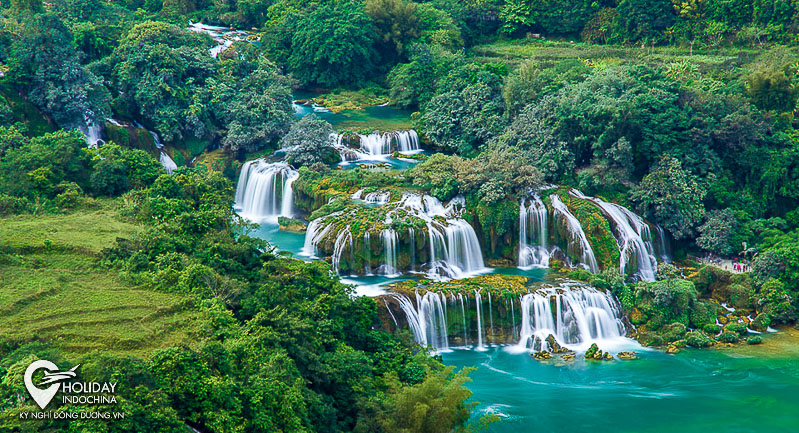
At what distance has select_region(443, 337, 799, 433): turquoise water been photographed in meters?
19.8

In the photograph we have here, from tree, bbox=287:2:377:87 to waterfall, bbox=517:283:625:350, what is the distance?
73.4ft

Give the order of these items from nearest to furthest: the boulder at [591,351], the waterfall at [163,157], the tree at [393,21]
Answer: the boulder at [591,351]
the waterfall at [163,157]
the tree at [393,21]

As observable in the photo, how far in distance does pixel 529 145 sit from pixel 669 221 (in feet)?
20.5

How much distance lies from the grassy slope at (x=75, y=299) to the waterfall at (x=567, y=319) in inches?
446

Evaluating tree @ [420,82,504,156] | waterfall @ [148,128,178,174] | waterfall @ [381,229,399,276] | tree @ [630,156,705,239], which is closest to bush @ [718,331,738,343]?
tree @ [630,156,705,239]

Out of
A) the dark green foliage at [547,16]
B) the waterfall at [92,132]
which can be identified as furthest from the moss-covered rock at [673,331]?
the dark green foliage at [547,16]

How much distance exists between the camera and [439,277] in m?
26.8

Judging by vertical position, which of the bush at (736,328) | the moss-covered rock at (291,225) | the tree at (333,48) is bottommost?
the bush at (736,328)

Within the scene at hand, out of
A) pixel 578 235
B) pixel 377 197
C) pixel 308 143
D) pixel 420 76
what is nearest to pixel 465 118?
pixel 420 76

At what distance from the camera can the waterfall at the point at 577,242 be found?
2780cm

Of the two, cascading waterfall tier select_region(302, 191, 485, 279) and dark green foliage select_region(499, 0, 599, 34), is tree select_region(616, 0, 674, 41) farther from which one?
cascading waterfall tier select_region(302, 191, 485, 279)

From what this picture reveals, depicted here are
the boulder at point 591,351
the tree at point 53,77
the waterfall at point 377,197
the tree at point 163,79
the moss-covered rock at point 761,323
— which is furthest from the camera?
the tree at point 163,79

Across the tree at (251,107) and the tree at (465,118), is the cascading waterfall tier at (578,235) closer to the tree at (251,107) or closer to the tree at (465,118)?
the tree at (465,118)

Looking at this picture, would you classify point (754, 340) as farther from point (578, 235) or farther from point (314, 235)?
point (314, 235)
